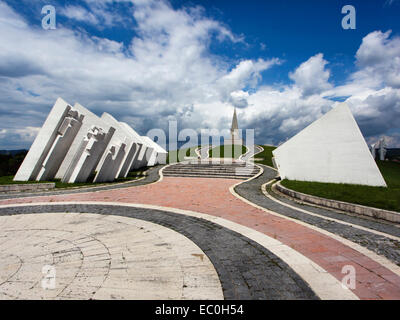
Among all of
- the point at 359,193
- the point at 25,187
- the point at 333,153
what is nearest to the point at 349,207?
the point at 359,193

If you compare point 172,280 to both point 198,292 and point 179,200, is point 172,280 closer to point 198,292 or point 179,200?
point 198,292

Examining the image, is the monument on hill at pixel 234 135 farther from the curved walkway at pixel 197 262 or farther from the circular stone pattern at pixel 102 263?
the circular stone pattern at pixel 102 263

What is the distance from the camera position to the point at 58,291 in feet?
10.2

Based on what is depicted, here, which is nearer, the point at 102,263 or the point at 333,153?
the point at 102,263

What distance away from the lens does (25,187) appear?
11891mm

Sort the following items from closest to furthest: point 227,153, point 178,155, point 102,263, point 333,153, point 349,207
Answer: point 102,263 → point 349,207 → point 333,153 → point 178,155 → point 227,153

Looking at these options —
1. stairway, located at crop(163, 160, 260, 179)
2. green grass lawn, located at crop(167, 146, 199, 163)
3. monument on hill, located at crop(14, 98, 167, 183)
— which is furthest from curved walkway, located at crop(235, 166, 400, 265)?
green grass lawn, located at crop(167, 146, 199, 163)

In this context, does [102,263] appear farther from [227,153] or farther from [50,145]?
[227,153]

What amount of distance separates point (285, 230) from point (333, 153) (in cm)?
760

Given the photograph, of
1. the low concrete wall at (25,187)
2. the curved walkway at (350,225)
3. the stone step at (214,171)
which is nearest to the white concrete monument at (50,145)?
the low concrete wall at (25,187)

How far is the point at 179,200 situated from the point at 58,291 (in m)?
6.70

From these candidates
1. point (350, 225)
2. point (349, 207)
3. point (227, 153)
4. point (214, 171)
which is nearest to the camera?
point (350, 225)
